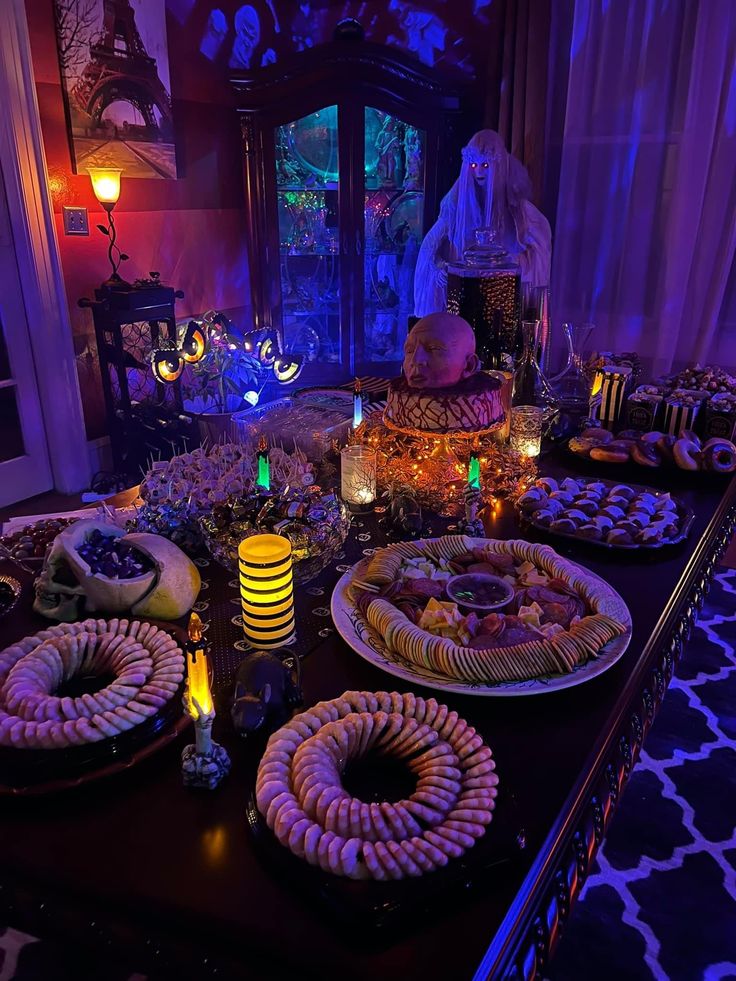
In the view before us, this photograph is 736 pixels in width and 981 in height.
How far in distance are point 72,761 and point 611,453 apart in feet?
4.58

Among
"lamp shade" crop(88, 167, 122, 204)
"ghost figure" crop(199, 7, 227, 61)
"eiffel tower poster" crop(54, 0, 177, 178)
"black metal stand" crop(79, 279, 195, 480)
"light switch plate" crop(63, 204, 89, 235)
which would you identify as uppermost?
"ghost figure" crop(199, 7, 227, 61)

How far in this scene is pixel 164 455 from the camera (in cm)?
340

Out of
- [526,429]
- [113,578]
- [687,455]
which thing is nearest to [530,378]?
[526,429]

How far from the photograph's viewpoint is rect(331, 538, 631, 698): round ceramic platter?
95cm

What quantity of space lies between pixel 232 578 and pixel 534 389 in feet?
3.93

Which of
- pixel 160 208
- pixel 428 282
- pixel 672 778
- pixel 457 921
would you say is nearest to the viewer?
pixel 457 921

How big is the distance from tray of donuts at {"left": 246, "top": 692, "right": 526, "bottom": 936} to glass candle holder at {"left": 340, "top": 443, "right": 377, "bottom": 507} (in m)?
0.69

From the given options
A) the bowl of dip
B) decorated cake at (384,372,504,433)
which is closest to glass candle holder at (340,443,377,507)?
decorated cake at (384,372,504,433)

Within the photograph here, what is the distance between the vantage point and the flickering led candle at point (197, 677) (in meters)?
0.79

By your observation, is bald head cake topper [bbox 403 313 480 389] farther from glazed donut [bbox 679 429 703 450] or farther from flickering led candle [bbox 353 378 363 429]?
glazed donut [bbox 679 429 703 450]

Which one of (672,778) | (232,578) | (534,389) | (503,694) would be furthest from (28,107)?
(672,778)

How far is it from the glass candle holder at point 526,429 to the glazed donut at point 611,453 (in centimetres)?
14

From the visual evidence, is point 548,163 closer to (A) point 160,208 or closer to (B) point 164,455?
(A) point 160,208

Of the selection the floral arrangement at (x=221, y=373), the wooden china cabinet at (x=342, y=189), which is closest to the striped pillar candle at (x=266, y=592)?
the floral arrangement at (x=221, y=373)
